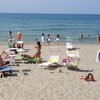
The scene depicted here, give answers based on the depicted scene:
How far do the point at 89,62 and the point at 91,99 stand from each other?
6.98 m

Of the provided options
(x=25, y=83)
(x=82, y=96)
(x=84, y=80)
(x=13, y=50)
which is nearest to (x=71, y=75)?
(x=84, y=80)

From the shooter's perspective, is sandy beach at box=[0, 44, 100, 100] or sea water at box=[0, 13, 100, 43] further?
sea water at box=[0, 13, 100, 43]

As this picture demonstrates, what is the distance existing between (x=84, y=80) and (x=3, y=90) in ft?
9.82

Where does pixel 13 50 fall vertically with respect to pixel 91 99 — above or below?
above

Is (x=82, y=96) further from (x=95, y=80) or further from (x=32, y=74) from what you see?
(x=32, y=74)

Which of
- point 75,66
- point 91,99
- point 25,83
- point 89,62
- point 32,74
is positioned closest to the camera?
point 91,99

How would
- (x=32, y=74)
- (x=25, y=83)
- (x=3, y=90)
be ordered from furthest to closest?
(x=32, y=74) → (x=25, y=83) → (x=3, y=90)

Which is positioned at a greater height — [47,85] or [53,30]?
[53,30]

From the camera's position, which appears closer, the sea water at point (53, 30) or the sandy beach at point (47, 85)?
the sandy beach at point (47, 85)

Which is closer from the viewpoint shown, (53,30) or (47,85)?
(47,85)

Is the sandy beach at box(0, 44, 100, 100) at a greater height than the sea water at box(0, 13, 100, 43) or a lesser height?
lesser

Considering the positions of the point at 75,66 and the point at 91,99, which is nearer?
the point at 91,99

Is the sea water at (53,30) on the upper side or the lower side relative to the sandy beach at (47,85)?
upper

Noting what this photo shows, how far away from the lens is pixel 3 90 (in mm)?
9891
